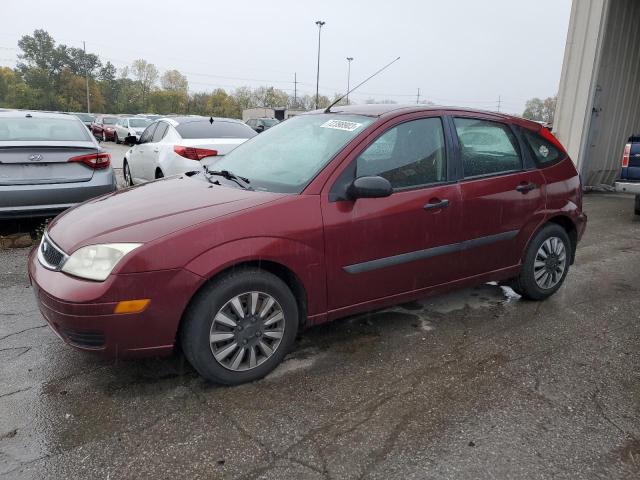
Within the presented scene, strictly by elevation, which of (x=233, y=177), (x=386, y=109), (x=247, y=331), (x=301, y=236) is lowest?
(x=247, y=331)

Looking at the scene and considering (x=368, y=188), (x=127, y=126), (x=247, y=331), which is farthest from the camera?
(x=127, y=126)

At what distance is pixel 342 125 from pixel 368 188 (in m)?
0.69

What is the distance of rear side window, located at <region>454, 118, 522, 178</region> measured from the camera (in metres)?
3.73

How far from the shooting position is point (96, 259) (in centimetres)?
264

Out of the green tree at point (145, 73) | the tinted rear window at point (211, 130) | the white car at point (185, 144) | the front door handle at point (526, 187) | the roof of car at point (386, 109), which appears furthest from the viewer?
the green tree at point (145, 73)

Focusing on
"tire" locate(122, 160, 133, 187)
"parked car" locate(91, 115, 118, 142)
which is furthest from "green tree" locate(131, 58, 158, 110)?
"tire" locate(122, 160, 133, 187)

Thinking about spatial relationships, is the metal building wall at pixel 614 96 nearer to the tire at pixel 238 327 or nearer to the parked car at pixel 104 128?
the tire at pixel 238 327

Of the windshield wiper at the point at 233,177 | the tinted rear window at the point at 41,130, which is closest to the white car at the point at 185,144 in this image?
the tinted rear window at the point at 41,130

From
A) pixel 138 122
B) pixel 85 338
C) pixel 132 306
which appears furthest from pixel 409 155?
pixel 138 122

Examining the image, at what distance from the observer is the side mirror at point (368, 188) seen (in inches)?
120

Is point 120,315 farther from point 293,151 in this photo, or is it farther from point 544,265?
point 544,265

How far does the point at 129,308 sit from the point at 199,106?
85.0m

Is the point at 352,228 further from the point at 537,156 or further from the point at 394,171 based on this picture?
the point at 537,156

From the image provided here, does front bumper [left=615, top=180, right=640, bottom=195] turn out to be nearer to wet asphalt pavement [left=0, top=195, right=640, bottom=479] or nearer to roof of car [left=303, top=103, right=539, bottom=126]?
wet asphalt pavement [left=0, top=195, right=640, bottom=479]
